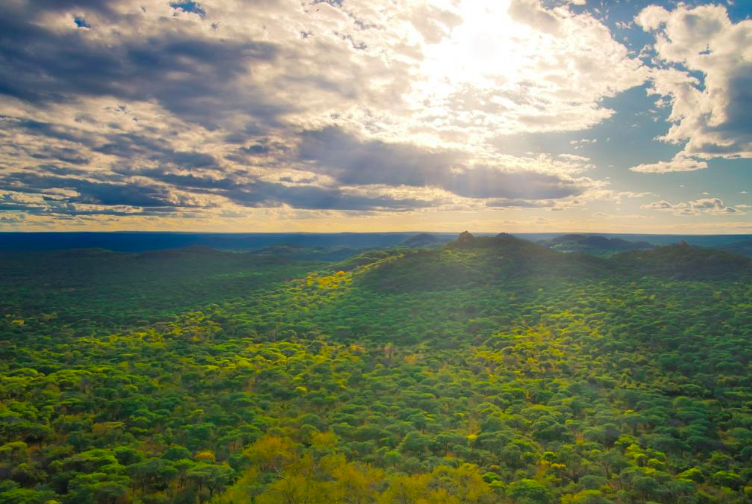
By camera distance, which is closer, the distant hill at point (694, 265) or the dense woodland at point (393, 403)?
the dense woodland at point (393, 403)

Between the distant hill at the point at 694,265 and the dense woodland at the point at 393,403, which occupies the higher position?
the distant hill at the point at 694,265

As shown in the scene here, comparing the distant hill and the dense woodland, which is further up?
the distant hill

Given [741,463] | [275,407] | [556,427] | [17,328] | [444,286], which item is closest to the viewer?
[741,463]

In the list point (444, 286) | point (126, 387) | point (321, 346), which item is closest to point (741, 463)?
point (321, 346)

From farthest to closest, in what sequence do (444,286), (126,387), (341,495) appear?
(444,286) → (126,387) → (341,495)

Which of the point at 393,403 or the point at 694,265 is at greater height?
the point at 694,265

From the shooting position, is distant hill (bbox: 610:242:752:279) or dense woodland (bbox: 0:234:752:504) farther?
distant hill (bbox: 610:242:752:279)

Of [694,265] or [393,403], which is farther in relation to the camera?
[694,265]

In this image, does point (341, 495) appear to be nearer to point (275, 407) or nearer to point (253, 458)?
point (253, 458)
